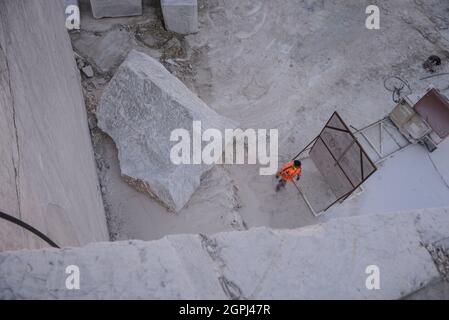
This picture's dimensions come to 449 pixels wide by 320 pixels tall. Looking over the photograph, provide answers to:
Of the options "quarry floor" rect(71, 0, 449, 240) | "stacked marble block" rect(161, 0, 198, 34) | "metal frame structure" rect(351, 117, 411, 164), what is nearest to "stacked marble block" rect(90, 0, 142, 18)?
"quarry floor" rect(71, 0, 449, 240)

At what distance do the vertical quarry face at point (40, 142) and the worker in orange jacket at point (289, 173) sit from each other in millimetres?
2960

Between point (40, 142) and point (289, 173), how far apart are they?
12.8ft

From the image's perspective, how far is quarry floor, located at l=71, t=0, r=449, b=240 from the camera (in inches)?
268

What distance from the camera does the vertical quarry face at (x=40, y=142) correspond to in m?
3.19

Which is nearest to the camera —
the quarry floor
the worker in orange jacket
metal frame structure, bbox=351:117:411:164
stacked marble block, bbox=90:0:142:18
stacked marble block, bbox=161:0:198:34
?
the worker in orange jacket

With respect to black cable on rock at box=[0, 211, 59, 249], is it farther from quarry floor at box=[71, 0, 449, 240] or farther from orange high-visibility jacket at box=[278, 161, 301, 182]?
orange high-visibility jacket at box=[278, 161, 301, 182]

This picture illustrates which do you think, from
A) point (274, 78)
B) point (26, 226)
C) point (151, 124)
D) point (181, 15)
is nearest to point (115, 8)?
point (181, 15)

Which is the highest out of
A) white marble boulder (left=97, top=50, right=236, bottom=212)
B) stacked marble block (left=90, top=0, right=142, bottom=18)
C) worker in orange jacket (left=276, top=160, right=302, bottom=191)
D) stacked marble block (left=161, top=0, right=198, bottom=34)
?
stacked marble block (left=90, top=0, right=142, bottom=18)

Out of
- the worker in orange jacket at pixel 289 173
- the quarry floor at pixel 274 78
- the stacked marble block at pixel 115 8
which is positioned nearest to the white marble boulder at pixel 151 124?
the quarry floor at pixel 274 78

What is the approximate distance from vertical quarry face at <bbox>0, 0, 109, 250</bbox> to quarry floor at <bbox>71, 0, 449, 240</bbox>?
1.56m

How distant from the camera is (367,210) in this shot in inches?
270

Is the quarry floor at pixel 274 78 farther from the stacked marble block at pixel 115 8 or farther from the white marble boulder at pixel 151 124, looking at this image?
the white marble boulder at pixel 151 124
